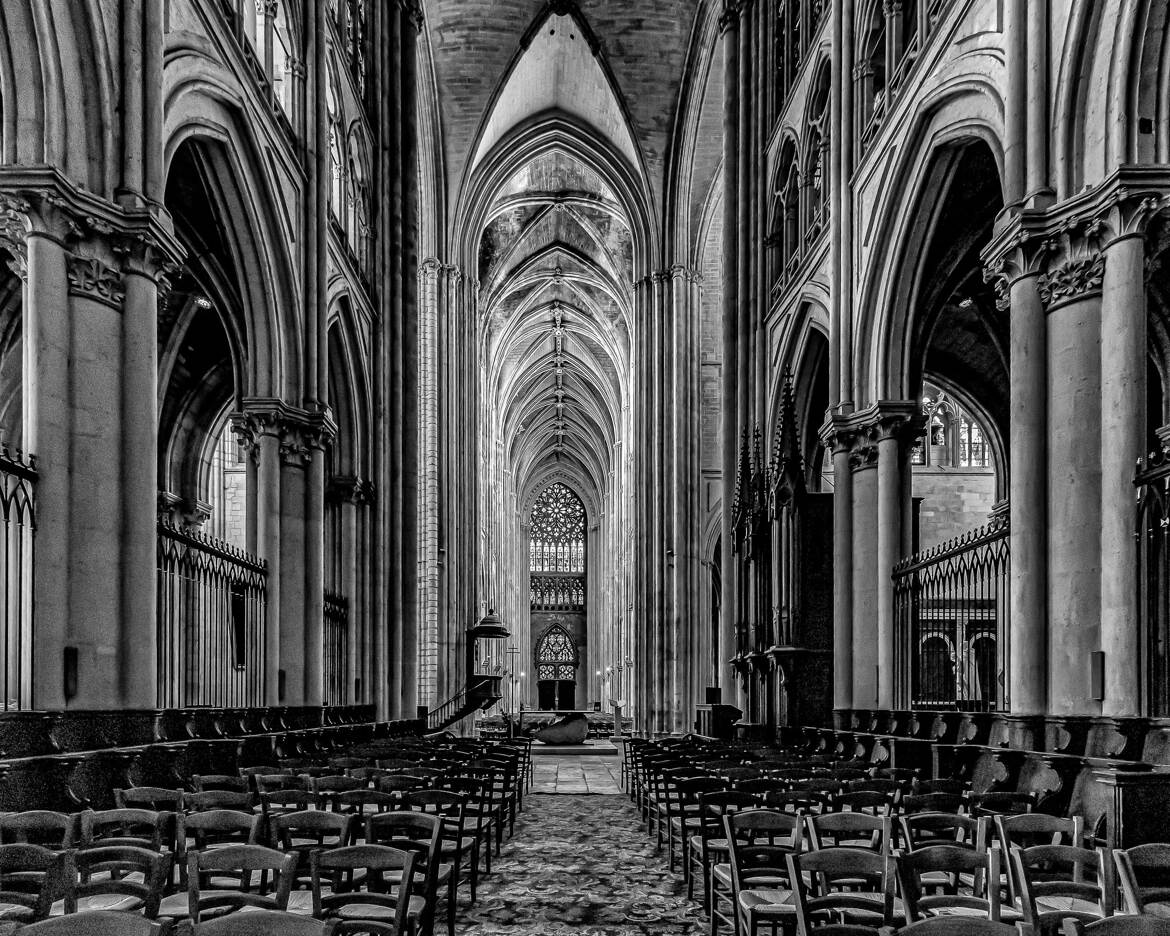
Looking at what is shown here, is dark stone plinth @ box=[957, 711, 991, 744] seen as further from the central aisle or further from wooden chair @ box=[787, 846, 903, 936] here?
wooden chair @ box=[787, 846, 903, 936]

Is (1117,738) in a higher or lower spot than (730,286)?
lower

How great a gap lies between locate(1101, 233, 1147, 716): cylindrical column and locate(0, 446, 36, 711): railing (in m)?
8.28

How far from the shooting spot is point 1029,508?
34.8 ft

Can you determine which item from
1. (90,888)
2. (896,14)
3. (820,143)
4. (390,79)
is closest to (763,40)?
(820,143)

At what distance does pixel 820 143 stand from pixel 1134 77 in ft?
33.3

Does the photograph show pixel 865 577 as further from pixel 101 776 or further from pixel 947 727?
pixel 101 776

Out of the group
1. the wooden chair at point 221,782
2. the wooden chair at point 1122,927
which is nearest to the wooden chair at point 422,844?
the wooden chair at point 221,782

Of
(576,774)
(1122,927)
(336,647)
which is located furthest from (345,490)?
(1122,927)

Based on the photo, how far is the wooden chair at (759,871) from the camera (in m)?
5.29

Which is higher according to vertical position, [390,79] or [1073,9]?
[390,79]

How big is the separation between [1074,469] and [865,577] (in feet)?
20.9

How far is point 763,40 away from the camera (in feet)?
80.7

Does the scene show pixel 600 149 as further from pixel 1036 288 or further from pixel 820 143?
pixel 1036 288

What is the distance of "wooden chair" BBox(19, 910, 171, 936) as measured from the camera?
3293 mm
